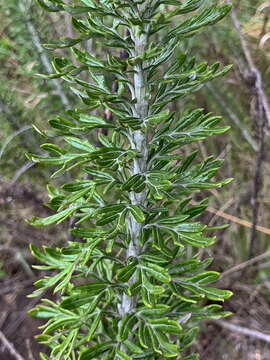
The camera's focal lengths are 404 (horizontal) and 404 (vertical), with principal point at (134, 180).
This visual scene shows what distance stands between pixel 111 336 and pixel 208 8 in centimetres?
87

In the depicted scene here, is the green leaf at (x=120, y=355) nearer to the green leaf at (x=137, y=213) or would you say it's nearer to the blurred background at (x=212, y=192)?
the green leaf at (x=137, y=213)

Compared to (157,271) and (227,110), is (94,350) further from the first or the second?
(227,110)

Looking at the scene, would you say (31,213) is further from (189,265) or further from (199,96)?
→ (189,265)

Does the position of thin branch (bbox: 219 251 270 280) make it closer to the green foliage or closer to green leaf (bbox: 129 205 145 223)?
the green foliage

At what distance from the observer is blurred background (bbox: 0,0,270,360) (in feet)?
7.07

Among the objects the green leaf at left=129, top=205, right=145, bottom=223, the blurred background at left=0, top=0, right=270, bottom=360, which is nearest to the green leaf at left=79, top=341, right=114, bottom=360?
the green leaf at left=129, top=205, right=145, bottom=223

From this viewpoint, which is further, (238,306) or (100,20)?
(238,306)

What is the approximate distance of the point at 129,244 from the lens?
1015mm

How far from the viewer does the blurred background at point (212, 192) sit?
2.16 m

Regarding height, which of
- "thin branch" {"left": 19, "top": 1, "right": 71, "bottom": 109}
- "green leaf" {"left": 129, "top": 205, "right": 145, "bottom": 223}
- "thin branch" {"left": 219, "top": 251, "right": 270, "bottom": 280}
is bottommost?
"thin branch" {"left": 219, "top": 251, "right": 270, "bottom": 280}

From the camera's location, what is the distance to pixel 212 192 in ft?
8.83

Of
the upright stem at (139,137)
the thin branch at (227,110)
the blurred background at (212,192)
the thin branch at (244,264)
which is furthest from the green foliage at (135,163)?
the thin branch at (227,110)

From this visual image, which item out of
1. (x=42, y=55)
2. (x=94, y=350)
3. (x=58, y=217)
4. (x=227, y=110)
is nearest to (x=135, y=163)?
(x=58, y=217)

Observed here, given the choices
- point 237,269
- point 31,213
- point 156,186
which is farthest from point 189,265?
point 31,213
